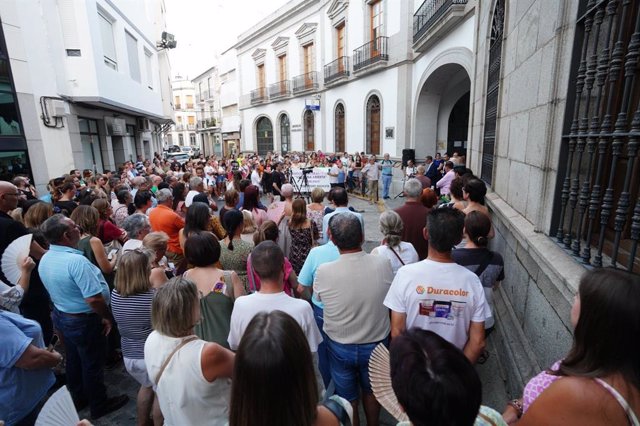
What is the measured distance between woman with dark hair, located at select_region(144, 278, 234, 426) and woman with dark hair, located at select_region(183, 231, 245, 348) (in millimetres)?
615

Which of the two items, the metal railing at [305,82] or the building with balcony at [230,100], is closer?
the metal railing at [305,82]

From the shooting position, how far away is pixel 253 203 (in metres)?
4.79

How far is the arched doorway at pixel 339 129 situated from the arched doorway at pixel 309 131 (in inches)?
120

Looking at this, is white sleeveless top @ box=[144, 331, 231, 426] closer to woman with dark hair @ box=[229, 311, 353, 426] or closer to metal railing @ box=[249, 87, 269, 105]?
woman with dark hair @ box=[229, 311, 353, 426]

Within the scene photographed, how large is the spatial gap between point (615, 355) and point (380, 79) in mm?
15857

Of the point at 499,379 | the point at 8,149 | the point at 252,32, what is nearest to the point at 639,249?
the point at 499,379

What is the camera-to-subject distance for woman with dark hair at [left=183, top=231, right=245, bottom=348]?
2352 mm

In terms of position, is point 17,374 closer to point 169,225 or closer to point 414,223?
point 169,225

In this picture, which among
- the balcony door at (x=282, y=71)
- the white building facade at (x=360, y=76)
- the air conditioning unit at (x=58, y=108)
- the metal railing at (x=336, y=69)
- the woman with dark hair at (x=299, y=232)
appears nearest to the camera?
the woman with dark hair at (x=299, y=232)

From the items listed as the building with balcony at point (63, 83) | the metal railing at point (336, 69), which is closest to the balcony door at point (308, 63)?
the metal railing at point (336, 69)

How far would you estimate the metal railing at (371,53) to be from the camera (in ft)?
47.3

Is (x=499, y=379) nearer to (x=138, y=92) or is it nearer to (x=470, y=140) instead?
(x=470, y=140)

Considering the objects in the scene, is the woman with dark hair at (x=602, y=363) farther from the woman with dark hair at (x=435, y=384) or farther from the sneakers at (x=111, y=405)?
the sneakers at (x=111, y=405)

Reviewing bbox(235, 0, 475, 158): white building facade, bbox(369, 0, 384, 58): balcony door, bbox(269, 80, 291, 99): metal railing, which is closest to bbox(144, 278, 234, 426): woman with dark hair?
bbox(235, 0, 475, 158): white building facade
